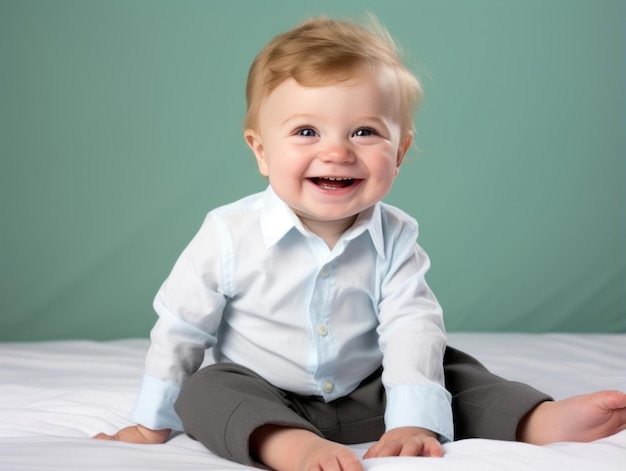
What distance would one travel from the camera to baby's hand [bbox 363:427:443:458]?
1.16 m

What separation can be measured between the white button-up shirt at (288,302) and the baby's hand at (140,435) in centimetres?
2

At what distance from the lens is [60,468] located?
3.63 feet

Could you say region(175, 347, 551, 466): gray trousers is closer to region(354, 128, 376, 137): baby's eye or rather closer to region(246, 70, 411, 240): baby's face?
region(246, 70, 411, 240): baby's face

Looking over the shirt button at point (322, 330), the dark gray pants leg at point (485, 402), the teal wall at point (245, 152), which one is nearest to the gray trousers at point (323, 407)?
the dark gray pants leg at point (485, 402)

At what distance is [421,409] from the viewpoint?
4.18 feet

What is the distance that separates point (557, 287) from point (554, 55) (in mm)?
683

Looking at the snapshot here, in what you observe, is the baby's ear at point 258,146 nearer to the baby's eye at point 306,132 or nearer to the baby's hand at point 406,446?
the baby's eye at point 306,132

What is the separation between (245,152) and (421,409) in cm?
149

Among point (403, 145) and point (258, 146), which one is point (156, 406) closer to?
point (258, 146)

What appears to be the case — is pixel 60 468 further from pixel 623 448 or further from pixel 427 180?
pixel 427 180

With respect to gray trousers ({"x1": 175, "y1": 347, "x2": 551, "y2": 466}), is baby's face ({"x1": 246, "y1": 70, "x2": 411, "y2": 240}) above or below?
above

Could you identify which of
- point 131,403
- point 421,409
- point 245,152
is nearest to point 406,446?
point 421,409

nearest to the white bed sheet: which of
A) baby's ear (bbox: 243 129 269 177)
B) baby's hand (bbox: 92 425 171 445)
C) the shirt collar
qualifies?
baby's hand (bbox: 92 425 171 445)

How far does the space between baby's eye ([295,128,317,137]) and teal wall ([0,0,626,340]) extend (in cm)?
134
